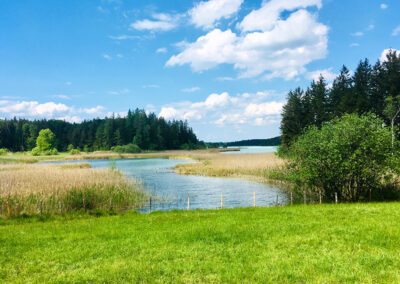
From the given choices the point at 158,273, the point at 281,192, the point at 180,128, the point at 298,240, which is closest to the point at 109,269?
the point at 158,273

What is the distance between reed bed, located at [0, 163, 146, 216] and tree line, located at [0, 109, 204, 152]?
101 m

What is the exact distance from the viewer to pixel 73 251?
8.55 metres

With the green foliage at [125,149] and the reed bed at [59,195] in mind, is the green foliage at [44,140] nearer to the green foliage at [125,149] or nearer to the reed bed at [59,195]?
the green foliage at [125,149]

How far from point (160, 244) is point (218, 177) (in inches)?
A: 1140

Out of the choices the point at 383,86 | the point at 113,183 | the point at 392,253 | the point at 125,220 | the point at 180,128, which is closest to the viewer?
the point at 392,253

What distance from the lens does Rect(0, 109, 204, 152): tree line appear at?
123 metres

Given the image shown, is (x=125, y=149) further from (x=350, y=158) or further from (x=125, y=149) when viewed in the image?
(x=350, y=158)

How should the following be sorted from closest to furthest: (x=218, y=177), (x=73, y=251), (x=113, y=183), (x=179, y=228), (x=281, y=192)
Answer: (x=73, y=251) → (x=179, y=228) → (x=113, y=183) → (x=281, y=192) → (x=218, y=177)

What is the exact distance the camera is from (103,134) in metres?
125

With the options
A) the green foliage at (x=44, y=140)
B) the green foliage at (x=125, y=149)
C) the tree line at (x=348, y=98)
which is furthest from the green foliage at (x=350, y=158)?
the green foliage at (x=44, y=140)

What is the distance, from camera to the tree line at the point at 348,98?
49.4m

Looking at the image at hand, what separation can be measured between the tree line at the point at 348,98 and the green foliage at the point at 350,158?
25613 millimetres

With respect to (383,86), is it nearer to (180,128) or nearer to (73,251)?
(73,251)

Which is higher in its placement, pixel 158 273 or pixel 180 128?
pixel 180 128
